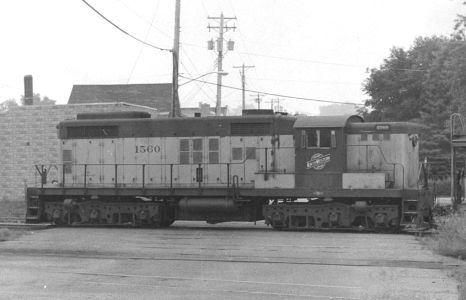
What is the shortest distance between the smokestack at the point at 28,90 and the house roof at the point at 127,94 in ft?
19.1

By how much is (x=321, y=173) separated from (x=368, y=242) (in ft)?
9.76

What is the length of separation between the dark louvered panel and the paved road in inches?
118

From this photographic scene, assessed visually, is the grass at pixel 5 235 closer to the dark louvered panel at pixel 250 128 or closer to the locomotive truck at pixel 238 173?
the locomotive truck at pixel 238 173

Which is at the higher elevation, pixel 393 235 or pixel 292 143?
pixel 292 143

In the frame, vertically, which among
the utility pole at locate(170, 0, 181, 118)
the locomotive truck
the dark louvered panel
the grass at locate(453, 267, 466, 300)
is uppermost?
the utility pole at locate(170, 0, 181, 118)

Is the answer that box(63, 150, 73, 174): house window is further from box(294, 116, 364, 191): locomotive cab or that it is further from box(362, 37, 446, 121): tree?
box(362, 37, 446, 121): tree

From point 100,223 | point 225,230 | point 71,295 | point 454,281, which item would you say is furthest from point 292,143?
point 71,295

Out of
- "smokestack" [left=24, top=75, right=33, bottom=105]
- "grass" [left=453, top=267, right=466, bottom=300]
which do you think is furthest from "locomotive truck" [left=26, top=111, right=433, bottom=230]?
"smokestack" [left=24, top=75, right=33, bottom=105]

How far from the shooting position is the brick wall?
29141 mm

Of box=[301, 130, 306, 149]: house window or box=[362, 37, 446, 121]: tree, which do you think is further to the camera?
box=[362, 37, 446, 121]: tree

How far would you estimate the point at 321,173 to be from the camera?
55.1 ft

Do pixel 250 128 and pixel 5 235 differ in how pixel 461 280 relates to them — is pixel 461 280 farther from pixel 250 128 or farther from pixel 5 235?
pixel 5 235

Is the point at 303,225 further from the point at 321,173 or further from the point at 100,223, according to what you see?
the point at 100,223

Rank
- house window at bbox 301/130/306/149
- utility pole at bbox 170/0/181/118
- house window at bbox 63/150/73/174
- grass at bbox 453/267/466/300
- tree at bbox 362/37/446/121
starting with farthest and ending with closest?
tree at bbox 362/37/446/121 < utility pole at bbox 170/0/181/118 < house window at bbox 63/150/73/174 < house window at bbox 301/130/306/149 < grass at bbox 453/267/466/300
